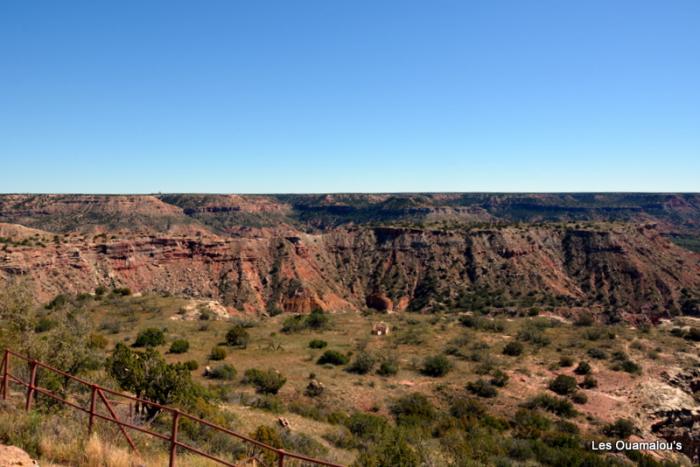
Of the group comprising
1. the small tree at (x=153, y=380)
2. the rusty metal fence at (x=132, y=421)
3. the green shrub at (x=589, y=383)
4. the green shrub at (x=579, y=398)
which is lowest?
the green shrub at (x=579, y=398)

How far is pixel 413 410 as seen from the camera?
61.3ft

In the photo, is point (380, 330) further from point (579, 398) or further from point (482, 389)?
point (579, 398)

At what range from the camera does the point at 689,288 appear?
68.2 metres

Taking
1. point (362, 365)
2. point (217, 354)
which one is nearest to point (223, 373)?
point (217, 354)

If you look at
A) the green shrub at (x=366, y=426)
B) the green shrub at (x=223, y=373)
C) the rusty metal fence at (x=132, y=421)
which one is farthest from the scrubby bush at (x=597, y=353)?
the rusty metal fence at (x=132, y=421)

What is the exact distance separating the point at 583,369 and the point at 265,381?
57.9 ft

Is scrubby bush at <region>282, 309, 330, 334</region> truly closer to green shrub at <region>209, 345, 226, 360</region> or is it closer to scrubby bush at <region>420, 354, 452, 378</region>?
green shrub at <region>209, 345, 226, 360</region>

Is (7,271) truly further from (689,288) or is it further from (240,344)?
(689,288)

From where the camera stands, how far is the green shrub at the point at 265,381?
19875mm

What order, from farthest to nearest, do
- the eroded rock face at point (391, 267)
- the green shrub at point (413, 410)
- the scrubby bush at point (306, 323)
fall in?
the eroded rock face at point (391, 267), the scrubby bush at point (306, 323), the green shrub at point (413, 410)

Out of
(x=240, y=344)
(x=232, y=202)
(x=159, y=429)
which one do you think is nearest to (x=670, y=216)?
(x=232, y=202)

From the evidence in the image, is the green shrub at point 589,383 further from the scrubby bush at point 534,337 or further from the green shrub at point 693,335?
the green shrub at point 693,335

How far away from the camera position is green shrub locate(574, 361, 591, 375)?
23.6 meters

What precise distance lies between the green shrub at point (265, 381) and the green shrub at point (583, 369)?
650 inches
